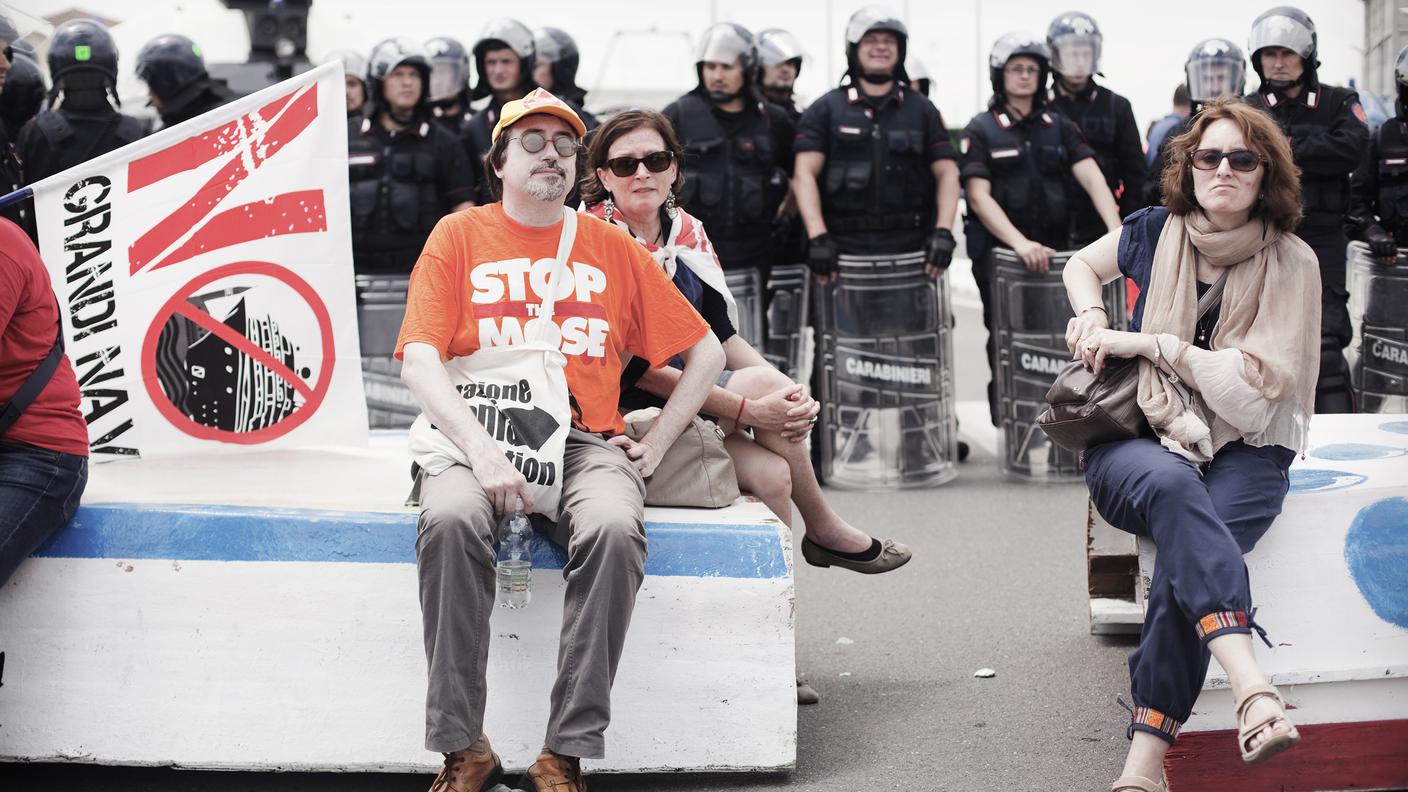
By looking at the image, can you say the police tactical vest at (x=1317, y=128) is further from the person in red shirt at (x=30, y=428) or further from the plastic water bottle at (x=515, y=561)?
A: the person in red shirt at (x=30, y=428)

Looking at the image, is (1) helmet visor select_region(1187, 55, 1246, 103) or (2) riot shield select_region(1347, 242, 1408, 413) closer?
(2) riot shield select_region(1347, 242, 1408, 413)

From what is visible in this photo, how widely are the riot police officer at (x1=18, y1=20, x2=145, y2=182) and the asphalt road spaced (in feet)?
13.8

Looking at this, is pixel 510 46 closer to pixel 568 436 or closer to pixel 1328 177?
pixel 1328 177

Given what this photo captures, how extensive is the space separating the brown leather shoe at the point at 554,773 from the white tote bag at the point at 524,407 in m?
0.57

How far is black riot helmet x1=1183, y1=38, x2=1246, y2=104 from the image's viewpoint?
8.84 metres

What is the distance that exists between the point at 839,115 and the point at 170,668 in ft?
17.0

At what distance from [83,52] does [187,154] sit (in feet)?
13.8

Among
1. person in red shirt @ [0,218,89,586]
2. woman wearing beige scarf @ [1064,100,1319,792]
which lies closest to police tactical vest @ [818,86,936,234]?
woman wearing beige scarf @ [1064,100,1319,792]

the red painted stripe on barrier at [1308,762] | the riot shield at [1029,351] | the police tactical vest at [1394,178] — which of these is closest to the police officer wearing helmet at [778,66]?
the riot shield at [1029,351]

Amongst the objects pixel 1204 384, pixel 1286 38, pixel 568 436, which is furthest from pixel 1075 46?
pixel 568 436

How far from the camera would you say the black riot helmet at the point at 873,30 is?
28.4 ft

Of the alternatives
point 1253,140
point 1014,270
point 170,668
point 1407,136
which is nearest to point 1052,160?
point 1014,270

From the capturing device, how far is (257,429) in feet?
16.8

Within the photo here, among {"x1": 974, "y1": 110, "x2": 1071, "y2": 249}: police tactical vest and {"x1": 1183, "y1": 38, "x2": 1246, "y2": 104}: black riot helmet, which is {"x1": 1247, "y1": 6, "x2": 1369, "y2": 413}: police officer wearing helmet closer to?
{"x1": 1183, "y1": 38, "x2": 1246, "y2": 104}: black riot helmet
